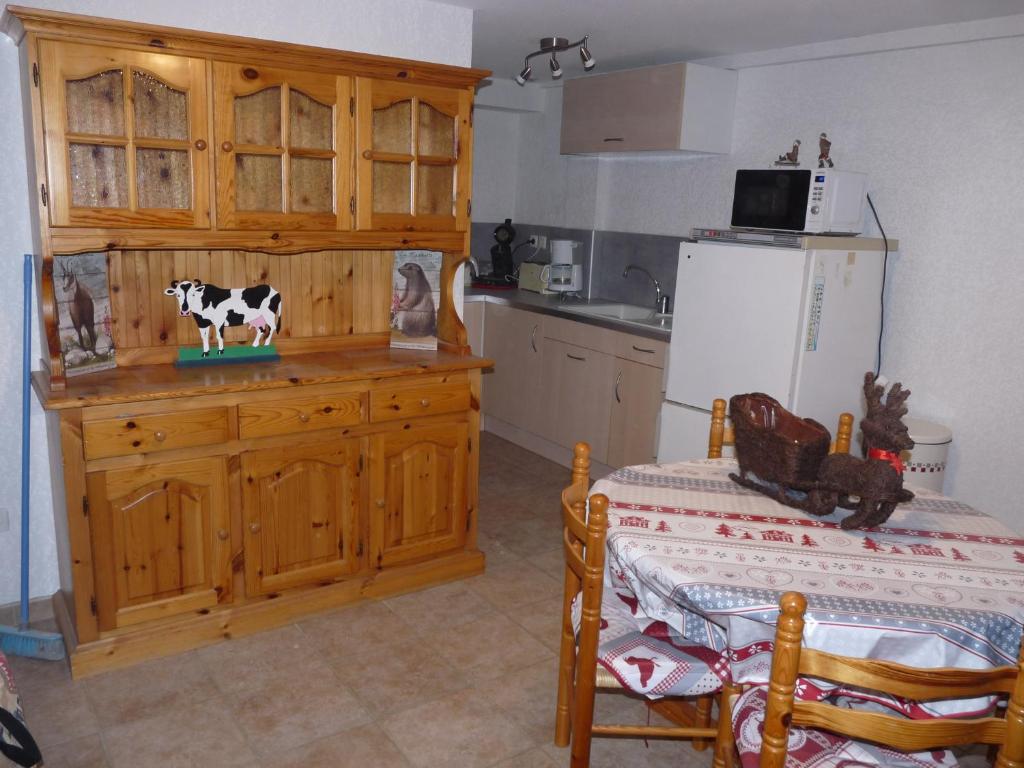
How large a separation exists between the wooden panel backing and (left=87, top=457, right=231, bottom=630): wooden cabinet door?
545 millimetres

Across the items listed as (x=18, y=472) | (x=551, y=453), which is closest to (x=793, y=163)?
(x=551, y=453)

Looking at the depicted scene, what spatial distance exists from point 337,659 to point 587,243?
3.36m

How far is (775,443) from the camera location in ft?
6.86

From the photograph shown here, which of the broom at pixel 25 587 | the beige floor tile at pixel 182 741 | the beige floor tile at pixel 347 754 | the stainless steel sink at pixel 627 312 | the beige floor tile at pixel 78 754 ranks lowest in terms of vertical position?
the beige floor tile at pixel 78 754

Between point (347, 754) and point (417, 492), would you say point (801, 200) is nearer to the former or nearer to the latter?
point (417, 492)

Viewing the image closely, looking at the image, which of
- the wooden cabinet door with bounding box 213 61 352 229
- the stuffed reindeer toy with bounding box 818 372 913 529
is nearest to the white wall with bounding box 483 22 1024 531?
the stuffed reindeer toy with bounding box 818 372 913 529

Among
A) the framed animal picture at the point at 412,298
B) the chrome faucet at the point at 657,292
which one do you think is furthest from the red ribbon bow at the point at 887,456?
the chrome faucet at the point at 657,292

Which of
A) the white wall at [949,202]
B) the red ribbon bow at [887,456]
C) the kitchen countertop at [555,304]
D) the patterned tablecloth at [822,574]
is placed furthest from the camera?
the kitchen countertop at [555,304]

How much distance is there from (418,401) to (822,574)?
1.71 m

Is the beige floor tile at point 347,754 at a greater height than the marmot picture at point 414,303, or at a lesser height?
lesser

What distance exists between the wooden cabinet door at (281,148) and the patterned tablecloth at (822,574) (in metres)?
1.45

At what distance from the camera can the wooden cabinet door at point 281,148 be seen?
2.66m

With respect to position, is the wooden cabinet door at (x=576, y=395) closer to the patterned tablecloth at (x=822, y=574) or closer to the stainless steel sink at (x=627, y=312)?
the stainless steel sink at (x=627, y=312)

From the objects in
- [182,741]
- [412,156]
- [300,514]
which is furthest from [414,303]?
[182,741]
